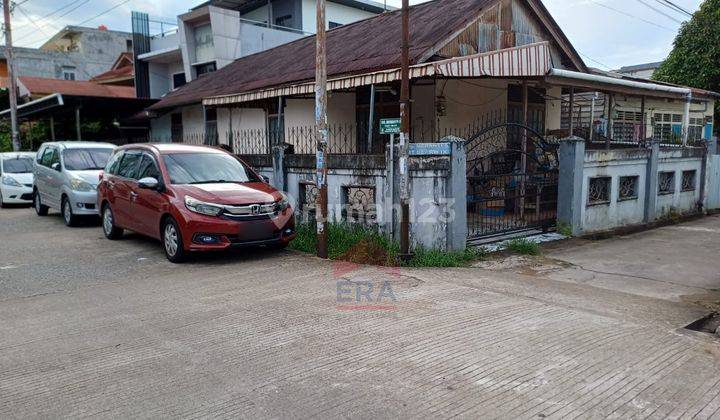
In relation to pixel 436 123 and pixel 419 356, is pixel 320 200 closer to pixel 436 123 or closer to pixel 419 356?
pixel 419 356

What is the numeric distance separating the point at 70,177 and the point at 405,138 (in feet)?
25.7

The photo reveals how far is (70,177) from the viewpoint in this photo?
11461 millimetres

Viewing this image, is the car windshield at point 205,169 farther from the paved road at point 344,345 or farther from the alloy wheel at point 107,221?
the alloy wheel at point 107,221

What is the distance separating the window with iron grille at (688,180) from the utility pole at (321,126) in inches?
423

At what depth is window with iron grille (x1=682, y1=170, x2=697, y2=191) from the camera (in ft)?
46.2

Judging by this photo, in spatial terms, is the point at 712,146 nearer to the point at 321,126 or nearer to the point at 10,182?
the point at 321,126

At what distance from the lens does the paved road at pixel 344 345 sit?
3635 mm

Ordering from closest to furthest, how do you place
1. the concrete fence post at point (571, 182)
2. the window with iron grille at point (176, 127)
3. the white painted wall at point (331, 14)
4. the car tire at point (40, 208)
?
the concrete fence post at point (571, 182) → the car tire at point (40, 208) → the window with iron grille at point (176, 127) → the white painted wall at point (331, 14)

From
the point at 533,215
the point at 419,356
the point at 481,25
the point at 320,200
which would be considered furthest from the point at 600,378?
the point at 481,25

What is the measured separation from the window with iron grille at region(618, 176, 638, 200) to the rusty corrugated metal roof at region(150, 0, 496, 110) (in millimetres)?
4945

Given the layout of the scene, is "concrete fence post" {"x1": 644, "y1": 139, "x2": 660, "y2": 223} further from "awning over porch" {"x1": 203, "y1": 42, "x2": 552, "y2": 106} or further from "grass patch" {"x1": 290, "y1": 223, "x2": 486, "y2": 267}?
"grass patch" {"x1": 290, "y1": 223, "x2": 486, "y2": 267}

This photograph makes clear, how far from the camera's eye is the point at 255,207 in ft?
25.8

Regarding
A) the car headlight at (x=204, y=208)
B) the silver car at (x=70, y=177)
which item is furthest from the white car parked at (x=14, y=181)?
the car headlight at (x=204, y=208)

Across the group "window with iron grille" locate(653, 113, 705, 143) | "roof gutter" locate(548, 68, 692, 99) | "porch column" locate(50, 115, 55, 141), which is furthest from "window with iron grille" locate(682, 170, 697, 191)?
"porch column" locate(50, 115, 55, 141)
